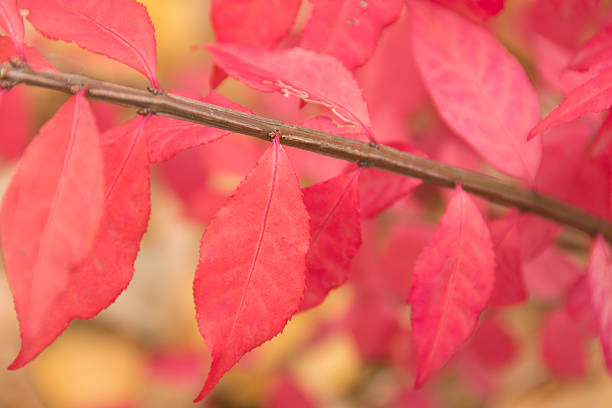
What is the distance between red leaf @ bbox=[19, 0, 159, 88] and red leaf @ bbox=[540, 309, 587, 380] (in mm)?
718

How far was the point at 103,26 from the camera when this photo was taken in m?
0.39

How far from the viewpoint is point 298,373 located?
5.16 ft

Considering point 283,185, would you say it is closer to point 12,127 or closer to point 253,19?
point 253,19

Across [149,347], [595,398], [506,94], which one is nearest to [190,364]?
[149,347]

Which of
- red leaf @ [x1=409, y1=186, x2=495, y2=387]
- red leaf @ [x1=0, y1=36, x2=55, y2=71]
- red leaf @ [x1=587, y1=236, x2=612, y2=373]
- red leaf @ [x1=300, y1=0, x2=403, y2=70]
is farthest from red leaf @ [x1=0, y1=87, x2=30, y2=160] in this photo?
red leaf @ [x1=587, y1=236, x2=612, y2=373]

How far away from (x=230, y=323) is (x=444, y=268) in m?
0.18

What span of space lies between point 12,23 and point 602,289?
0.55 m

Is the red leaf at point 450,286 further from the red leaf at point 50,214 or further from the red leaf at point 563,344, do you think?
the red leaf at point 563,344

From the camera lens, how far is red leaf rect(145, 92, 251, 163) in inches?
15.7

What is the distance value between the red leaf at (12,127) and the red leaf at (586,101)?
0.73 metres

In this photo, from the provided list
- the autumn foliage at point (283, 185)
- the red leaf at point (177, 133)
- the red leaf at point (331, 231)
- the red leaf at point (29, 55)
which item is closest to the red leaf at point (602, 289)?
the autumn foliage at point (283, 185)

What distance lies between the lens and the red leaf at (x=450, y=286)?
43 cm

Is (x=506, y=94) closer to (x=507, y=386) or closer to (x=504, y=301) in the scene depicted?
(x=504, y=301)

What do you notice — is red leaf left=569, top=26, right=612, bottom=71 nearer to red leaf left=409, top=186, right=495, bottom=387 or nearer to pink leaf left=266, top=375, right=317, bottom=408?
red leaf left=409, top=186, right=495, bottom=387
